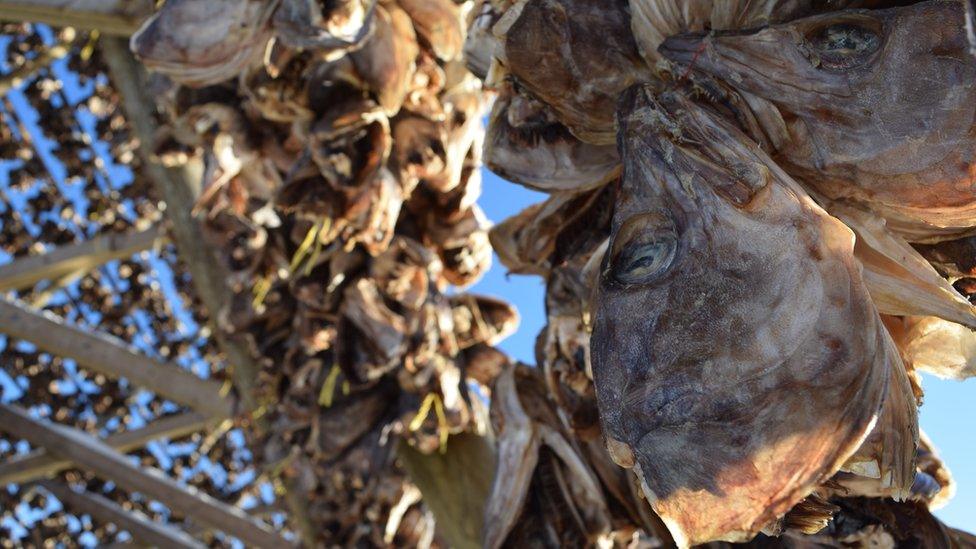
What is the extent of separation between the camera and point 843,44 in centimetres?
48

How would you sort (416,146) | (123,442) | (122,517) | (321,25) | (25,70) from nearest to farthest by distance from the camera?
1. (321,25)
2. (416,146)
3. (25,70)
4. (123,442)
5. (122,517)

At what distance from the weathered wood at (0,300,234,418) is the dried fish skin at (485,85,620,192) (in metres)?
2.62

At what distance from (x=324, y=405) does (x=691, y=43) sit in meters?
1.00

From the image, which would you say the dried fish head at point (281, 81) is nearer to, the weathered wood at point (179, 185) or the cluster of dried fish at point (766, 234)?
the cluster of dried fish at point (766, 234)

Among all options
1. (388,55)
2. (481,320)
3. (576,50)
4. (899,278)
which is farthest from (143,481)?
(899,278)

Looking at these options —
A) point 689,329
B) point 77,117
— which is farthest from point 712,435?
point 77,117

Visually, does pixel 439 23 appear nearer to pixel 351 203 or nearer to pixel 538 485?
pixel 351 203

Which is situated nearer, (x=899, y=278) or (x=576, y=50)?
(x=899, y=278)

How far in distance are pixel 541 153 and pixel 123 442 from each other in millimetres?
4197

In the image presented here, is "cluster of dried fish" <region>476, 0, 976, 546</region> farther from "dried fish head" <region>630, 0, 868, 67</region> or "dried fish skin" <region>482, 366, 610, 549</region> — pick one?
"dried fish skin" <region>482, 366, 610, 549</region>

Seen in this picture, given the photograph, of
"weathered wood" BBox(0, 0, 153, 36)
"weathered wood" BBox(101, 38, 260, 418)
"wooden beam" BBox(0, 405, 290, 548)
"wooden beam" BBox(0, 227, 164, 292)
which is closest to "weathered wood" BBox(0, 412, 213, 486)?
"wooden beam" BBox(0, 405, 290, 548)

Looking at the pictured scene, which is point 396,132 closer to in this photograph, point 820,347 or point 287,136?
point 287,136

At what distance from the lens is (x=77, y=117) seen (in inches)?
142

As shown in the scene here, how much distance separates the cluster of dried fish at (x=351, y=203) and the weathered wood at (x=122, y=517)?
3.10 meters
